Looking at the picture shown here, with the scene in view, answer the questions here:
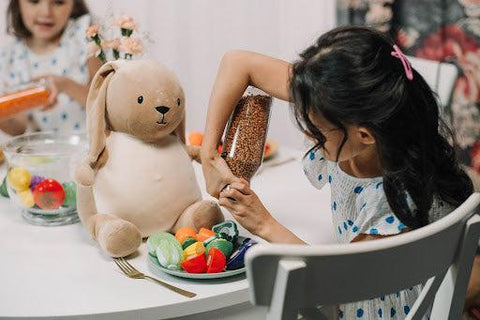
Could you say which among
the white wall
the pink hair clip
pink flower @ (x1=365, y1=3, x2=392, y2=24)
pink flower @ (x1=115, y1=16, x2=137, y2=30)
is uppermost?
pink flower @ (x1=115, y1=16, x2=137, y2=30)

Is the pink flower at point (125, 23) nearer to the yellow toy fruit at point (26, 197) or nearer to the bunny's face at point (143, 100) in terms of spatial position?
the bunny's face at point (143, 100)

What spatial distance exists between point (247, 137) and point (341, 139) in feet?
0.65

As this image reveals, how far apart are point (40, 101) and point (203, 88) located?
149 centimetres

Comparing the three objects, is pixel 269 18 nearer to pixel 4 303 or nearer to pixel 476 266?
pixel 476 266

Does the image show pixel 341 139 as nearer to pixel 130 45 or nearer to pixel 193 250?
pixel 193 250

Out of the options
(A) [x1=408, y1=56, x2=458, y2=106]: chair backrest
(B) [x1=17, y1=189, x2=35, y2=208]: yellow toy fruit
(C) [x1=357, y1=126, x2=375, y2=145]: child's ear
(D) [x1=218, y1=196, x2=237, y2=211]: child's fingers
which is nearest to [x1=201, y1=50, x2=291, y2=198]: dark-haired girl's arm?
(D) [x1=218, y1=196, x2=237, y2=211]: child's fingers

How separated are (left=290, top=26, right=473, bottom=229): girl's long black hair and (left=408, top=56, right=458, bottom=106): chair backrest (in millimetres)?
783

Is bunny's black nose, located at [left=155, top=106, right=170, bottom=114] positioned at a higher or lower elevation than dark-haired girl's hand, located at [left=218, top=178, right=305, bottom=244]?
higher

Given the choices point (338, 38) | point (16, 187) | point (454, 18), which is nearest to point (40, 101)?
point (16, 187)

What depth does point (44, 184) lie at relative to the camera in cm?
124

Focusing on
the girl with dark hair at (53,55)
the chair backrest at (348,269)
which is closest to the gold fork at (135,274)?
the chair backrest at (348,269)

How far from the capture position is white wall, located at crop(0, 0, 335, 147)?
279cm

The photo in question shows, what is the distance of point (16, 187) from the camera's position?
1.27m

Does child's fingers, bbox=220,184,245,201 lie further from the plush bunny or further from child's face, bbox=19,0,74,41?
child's face, bbox=19,0,74,41
